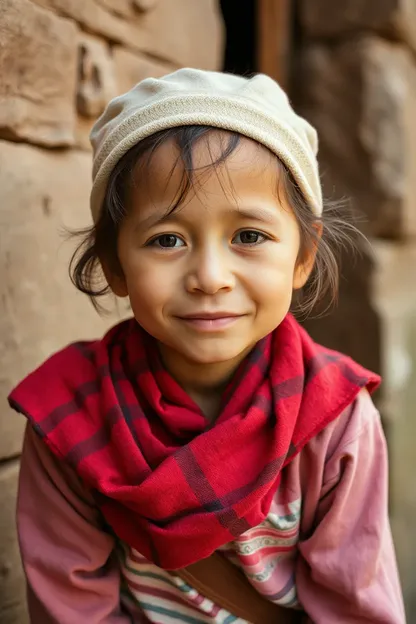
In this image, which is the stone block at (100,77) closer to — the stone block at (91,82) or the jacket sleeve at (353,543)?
the stone block at (91,82)

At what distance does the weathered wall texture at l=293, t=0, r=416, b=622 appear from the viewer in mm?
2428

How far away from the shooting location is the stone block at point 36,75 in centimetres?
139

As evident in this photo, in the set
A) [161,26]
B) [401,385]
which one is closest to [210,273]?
[161,26]

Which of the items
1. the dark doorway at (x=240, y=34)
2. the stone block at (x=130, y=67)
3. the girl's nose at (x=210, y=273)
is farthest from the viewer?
the dark doorway at (x=240, y=34)

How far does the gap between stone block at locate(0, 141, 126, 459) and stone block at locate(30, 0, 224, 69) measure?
30 centimetres

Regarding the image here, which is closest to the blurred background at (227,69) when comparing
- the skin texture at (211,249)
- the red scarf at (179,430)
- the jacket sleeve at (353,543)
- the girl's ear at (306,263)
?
the red scarf at (179,430)

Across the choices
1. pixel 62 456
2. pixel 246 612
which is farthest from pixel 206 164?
pixel 246 612

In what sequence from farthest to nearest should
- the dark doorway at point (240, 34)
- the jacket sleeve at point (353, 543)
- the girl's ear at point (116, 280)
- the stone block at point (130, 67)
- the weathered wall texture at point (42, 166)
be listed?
the dark doorway at point (240, 34)
the stone block at point (130, 67)
the weathered wall texture at point (42, 166)
the girl's ear at point (116, 280)
the jacket sleeve at point (353, 543)

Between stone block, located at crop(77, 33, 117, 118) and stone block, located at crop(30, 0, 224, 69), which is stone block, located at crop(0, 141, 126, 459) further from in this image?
stone block, located at crop(30, 0, 224, 69)

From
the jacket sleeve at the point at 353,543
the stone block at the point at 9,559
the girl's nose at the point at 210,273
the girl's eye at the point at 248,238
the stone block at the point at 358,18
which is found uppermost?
the stone block at the point at 358,18

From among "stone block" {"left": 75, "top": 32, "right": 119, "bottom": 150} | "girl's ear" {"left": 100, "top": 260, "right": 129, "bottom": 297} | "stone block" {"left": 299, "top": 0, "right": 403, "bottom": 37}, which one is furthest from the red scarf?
"stone block" {"left": 299, "top": 0, "right": 403, "bottom": 37}

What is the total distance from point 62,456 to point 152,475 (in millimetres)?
165

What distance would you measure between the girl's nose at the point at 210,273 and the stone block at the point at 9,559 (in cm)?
70

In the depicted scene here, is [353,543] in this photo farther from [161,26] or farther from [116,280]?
[161,26]
